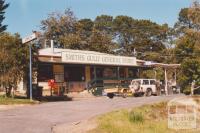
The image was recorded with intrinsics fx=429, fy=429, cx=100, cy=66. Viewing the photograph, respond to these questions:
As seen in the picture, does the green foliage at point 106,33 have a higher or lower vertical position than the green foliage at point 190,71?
higher

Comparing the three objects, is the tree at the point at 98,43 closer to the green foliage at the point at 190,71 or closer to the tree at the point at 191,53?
the tree at the point at 191,53

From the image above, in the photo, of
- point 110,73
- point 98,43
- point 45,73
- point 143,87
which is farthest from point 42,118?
point 98,43

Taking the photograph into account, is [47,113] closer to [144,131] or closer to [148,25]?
[144,131]

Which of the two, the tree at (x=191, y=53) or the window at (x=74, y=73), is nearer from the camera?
the tree at (x=191, y=53)

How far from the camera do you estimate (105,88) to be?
4072cm

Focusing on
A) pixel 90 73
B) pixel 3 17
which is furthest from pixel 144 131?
pixel 3 17

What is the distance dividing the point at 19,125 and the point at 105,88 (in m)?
24.4

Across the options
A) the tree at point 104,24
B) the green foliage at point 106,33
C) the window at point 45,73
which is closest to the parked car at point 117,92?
the window at point 45,73

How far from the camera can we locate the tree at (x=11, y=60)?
29.4 m

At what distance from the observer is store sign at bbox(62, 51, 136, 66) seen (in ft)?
129

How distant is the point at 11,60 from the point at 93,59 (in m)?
13.7

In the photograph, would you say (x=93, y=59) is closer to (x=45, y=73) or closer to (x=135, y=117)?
(x=45, y=73)

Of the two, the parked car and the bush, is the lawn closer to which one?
the bush

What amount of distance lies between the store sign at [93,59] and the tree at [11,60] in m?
8.28
